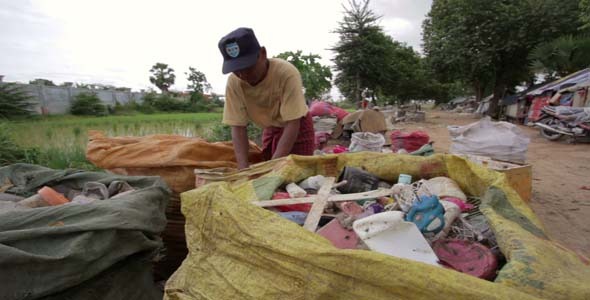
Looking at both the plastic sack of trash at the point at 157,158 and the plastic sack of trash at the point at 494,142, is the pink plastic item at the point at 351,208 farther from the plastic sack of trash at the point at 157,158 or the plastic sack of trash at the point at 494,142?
the plastic sack of trash at the point at 494,142

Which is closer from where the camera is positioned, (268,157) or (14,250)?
(14,250)

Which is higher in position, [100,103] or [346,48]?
[346,48]

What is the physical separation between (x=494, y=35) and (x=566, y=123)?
26.1 ft

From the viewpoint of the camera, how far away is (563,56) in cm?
1130

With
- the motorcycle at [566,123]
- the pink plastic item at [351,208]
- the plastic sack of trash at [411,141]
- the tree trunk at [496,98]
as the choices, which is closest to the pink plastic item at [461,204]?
the pink plastic item at [351,208]

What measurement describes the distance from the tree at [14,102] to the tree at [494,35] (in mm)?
17795

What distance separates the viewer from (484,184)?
1286 millimetres

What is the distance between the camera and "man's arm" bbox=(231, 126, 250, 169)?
6.75 ft

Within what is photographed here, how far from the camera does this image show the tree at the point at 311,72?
6297 millimetres

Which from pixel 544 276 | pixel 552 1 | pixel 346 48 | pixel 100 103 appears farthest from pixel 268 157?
pixel 100 103

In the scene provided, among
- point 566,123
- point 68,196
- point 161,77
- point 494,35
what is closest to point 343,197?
point 68,196

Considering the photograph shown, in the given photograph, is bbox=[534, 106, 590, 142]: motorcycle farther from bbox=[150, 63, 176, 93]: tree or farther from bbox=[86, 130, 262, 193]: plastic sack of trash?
bbox=[150, 63, 176, 93]: tree

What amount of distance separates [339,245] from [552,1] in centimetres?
1695

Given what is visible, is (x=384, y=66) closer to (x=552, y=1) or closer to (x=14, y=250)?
(x=552, y=1)
